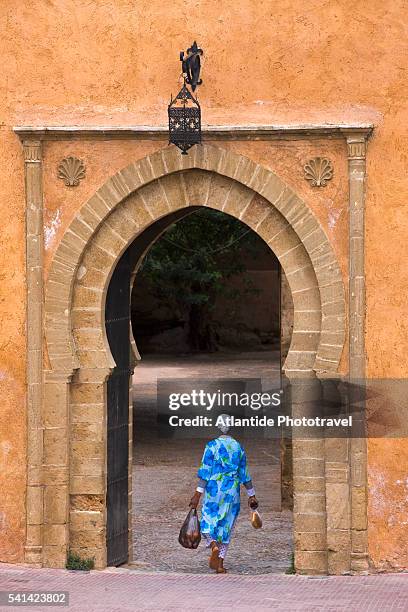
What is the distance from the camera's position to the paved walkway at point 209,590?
9672 mm

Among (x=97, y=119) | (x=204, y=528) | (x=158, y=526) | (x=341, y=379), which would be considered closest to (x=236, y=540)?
(x=158, y=526)

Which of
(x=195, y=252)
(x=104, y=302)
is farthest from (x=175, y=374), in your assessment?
(x=104, y=302)

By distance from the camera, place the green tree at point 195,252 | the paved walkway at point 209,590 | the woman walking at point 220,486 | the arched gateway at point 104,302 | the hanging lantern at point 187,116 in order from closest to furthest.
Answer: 1. the paved walkway at point 209,590
2. the hanging lantern at point 187,116
3. the arched gateway at point 104,302
4. the woman walking at point 220,486
5. the green tree at point 195,252

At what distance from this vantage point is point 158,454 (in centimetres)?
1997

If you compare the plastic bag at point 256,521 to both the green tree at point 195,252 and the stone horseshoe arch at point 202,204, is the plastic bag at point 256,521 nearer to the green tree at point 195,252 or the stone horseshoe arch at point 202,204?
the stone horseshoe arch at point 202,204

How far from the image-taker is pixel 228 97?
1083cm

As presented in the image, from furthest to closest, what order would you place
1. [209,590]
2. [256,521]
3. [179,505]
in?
[179,505], [256,521], [209,590]

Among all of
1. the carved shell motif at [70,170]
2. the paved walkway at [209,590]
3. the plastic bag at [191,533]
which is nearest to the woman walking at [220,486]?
the plastic bag at [191,533]

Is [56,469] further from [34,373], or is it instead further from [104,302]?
[104,302]

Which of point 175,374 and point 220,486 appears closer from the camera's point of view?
point 220,486

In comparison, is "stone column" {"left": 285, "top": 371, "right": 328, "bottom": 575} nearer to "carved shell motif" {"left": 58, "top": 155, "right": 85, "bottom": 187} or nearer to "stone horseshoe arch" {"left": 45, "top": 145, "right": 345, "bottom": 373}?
"stone horseshoe arch" {"left": 45, "top": 145, "right": 345, "bottom": 373}

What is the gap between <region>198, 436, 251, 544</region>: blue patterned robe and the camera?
11195 millimetres

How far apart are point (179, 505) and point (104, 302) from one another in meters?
5.25

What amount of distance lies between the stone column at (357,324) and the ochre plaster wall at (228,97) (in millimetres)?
77
